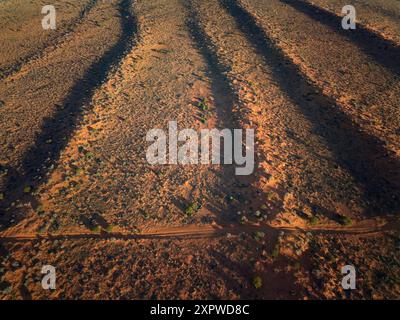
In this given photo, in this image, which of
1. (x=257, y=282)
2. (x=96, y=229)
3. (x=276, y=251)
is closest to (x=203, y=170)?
(x=276, y=251)

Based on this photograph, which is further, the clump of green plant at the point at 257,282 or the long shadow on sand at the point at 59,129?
the long shadow on sand at the point at 59,129

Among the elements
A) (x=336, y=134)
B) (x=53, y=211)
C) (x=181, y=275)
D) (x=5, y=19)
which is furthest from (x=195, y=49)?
(x=5, y=19)

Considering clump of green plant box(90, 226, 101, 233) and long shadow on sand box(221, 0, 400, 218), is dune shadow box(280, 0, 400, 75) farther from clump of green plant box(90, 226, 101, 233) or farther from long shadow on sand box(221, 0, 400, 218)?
clump of green plant box(90, 226, 101, 233)

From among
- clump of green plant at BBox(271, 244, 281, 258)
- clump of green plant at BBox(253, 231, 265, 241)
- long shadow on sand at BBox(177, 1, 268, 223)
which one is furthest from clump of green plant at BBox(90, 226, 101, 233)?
clump of green plant at BBox(271, 244, 281, 258)

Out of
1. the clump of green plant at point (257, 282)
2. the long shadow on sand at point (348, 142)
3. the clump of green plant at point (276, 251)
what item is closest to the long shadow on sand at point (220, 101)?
the clump of green plant at point (276, 251)

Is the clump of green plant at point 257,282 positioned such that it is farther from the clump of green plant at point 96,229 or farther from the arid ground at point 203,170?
the clump of green plant at point 96,229

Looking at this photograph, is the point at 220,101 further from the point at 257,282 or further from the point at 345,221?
the point at 257,282

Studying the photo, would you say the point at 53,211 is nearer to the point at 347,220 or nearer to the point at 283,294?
the point at 283,294
